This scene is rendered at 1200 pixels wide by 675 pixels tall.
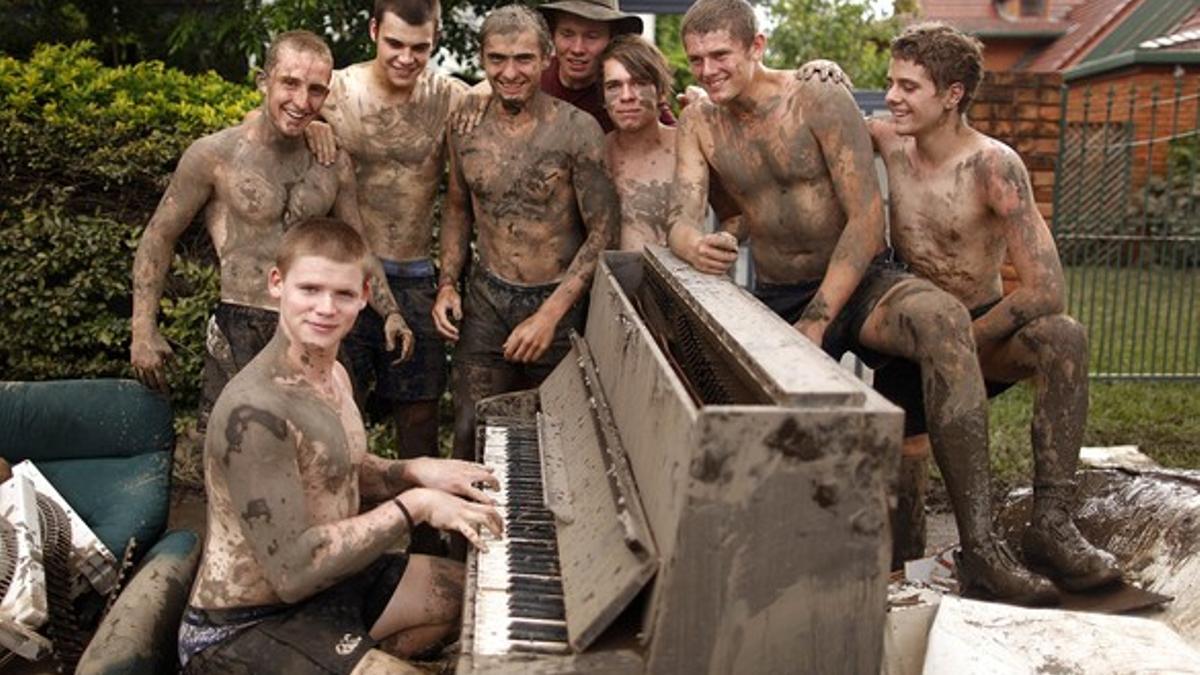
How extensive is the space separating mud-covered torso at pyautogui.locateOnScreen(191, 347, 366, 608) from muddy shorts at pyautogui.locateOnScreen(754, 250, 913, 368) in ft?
6.05

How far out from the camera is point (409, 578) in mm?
3908

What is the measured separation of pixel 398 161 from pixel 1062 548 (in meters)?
2.91

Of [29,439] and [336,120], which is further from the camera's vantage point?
[336,120]

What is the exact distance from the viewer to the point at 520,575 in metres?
A: 3.15

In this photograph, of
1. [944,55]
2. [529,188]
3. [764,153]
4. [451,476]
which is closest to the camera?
[451,476]

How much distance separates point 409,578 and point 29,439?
1.78 metres

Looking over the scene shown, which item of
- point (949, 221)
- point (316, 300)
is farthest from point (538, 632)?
point (949, 221)

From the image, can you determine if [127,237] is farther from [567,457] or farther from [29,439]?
[567,457]

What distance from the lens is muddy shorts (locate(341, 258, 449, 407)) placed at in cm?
529

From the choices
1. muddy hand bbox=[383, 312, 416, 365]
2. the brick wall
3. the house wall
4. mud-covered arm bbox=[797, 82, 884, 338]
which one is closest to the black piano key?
mud-covered arm bbox=[797, 82, 884, 338]

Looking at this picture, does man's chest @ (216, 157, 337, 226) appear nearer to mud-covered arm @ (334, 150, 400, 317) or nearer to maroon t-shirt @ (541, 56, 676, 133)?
mud-covered arm @ (334, 150, 400, 317)

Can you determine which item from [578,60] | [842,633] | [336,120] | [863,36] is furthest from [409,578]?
[863,36]

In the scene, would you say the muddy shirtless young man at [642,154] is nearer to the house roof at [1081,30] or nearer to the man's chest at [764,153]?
the man's chest at [764,153]

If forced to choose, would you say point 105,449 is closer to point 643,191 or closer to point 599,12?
point 643,191
